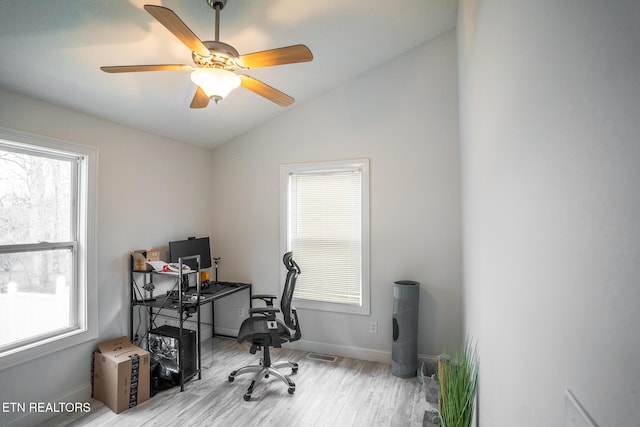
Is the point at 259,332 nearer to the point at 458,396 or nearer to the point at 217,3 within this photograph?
the point at 458,396

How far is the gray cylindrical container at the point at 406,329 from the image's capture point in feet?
9.98

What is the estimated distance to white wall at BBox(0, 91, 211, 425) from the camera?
7.69ft

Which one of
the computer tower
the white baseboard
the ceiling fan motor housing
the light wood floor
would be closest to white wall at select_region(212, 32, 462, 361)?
the white baseboard

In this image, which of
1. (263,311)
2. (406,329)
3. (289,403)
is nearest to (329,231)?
(263,311)

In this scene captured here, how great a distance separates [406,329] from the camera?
10.0 ft

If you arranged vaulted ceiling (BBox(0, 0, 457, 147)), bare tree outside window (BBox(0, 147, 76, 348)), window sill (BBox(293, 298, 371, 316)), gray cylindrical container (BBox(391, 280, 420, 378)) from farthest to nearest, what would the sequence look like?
1. window sill (BBox(293, 298, 371, 316))
2. gray cylindrical container (BBox(391, 280, 420, 378))
3. bare tree outside window (BBox(0, 147, 76, 348))
4. vaulted ceiling (BBox(0, 0, 457, 147))

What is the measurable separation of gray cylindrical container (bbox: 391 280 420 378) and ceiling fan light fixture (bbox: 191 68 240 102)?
90.4 inches

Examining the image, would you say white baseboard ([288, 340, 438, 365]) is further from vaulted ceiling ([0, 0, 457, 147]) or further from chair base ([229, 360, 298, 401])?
vaulted ceiling ([0, 0, 457, 147])

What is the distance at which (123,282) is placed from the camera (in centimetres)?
306

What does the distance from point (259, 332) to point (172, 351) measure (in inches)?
33.9

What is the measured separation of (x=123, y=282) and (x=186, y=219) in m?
0.98

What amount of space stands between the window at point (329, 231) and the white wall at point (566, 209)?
2.22 m

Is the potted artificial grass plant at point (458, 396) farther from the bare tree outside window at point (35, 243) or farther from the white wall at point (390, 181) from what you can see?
the bare tree outside window at point (35, 243)

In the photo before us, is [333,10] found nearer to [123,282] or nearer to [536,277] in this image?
[536,277]
